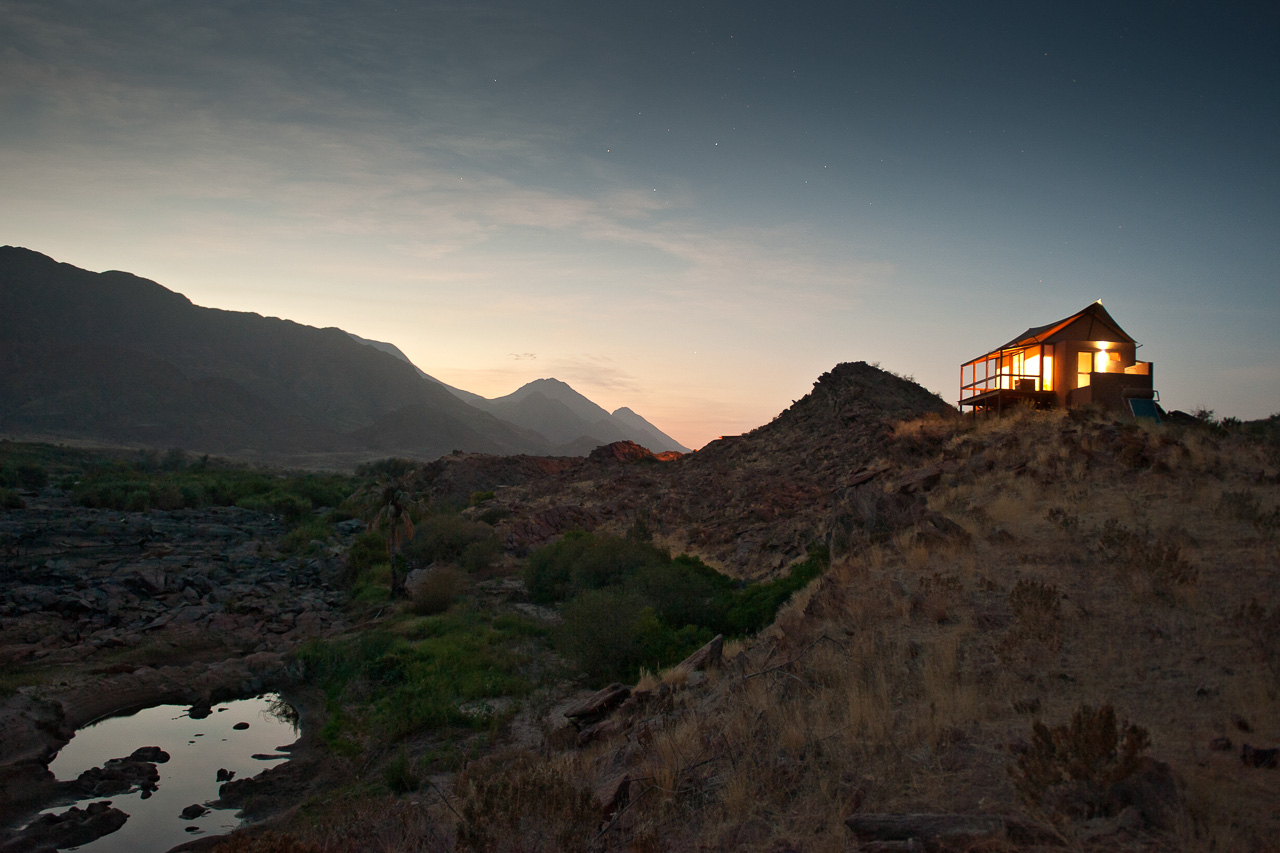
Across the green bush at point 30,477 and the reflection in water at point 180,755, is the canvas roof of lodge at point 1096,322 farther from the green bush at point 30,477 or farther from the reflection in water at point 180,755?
the green bush at point 30,477

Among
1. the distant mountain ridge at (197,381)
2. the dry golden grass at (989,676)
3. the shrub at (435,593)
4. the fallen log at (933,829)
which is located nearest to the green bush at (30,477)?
the shrub at (435,593)

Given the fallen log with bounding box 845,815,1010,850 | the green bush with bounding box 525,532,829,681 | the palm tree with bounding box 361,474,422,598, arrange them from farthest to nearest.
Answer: the palm tree with bounding box 361,474,422,598, the green bush with bounding box 525,532,829,681, the fallen log with bounding box 845,815,1010,850

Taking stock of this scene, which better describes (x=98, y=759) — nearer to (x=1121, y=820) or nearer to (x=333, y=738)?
(x=333, y=738)

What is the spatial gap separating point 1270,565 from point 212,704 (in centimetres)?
1920

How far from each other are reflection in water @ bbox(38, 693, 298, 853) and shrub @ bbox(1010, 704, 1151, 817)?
11.0m

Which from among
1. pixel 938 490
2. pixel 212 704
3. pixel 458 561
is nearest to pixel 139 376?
pixel 458 561

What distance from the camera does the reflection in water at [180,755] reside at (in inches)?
404

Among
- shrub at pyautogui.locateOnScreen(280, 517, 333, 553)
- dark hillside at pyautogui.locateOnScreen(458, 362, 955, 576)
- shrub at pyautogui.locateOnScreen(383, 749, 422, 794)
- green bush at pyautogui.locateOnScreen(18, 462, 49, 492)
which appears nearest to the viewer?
shrub at pyautogui.locateOnScreen(383, 749, 422, 794)

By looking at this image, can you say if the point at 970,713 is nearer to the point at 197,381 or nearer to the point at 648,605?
the point at 648,605

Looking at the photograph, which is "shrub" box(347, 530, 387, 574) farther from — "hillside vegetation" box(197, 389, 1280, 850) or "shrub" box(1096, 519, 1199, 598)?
"shrub" box(1096, 519, 1199, 598)

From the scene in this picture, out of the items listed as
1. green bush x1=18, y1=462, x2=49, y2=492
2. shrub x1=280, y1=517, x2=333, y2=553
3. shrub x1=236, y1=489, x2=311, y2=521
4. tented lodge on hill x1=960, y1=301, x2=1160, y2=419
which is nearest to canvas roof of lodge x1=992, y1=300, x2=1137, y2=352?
tented lodge on hill x1=960, y1=301, x2=1160, y2=419

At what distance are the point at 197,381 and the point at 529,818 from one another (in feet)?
449

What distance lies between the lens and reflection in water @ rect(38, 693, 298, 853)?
33.7 ft

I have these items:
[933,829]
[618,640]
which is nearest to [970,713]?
[933,829]
